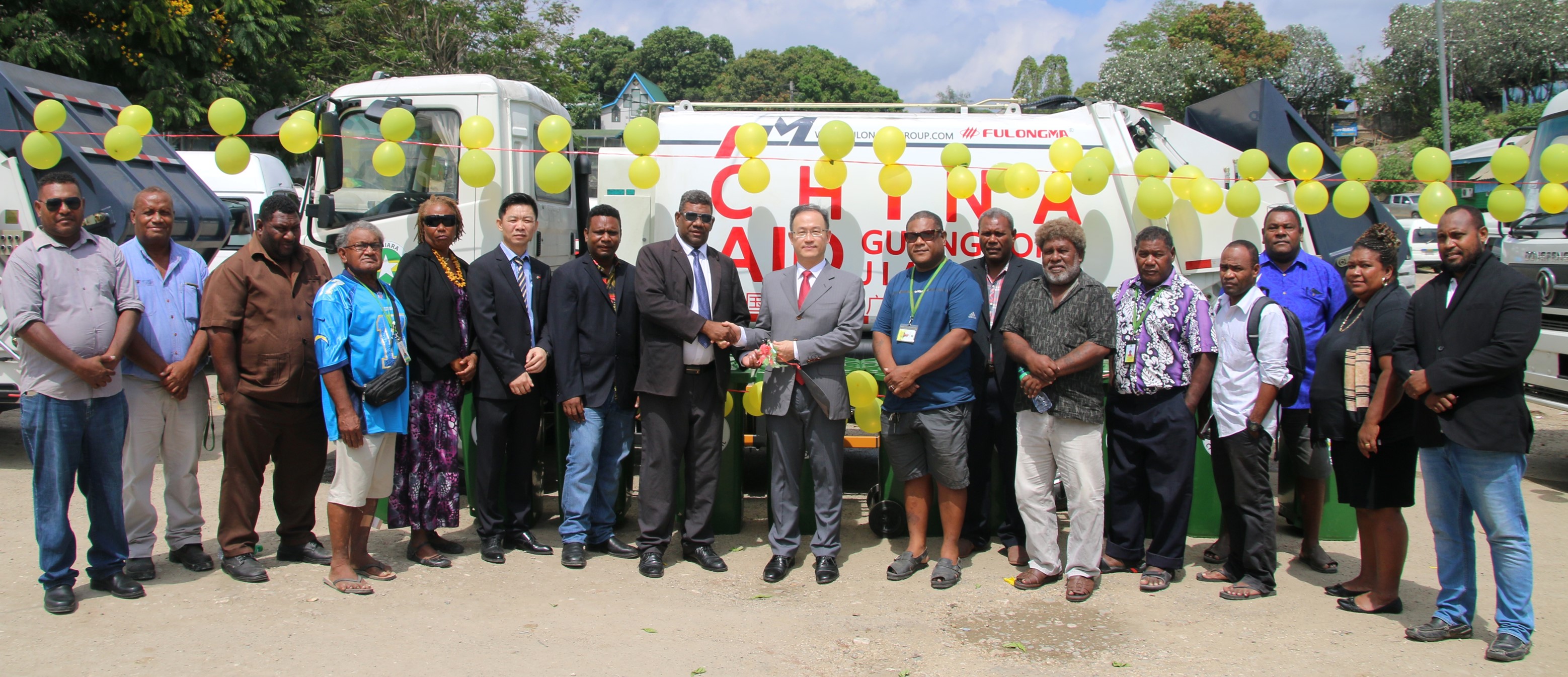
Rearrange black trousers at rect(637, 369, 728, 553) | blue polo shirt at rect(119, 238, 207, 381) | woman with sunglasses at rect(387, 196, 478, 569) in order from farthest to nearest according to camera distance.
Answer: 1. black trousers at rect(637, 369, 728, 553)
2. woman with sunglasses at rect(387, 196, 478, 569)
3. blue polo shirt at rect(119, 238, 207, 381)

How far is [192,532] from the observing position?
483 cm

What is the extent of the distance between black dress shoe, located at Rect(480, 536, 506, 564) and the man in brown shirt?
76 centimetres

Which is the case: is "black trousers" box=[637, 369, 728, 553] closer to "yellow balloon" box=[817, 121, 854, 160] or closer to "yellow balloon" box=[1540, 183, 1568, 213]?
"yellow balloon" box=[817, 121, 854, 160]

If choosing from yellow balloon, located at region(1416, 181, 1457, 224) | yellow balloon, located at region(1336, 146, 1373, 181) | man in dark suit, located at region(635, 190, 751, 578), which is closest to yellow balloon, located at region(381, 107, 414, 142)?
man in dark suit, located at region(635, 190, 751, 578)

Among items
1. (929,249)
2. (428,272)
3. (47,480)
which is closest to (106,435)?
(47,480)

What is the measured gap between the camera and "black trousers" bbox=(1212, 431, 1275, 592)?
4.68 meters

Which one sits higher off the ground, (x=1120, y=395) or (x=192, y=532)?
(x=1120, y=395)

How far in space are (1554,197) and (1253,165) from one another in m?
1.96

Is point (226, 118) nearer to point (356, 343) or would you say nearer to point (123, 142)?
point (123, 142)

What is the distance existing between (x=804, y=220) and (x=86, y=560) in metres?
4.20

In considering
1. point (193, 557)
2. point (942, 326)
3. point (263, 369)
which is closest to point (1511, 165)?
point (942, 326)

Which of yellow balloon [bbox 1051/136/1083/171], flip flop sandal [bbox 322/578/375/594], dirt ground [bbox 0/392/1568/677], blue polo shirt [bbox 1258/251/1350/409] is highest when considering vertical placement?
yellow balloon [bbox 1051/136/1083/171]

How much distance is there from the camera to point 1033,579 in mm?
4840

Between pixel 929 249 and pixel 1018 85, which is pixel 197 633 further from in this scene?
pixel 1018 85
